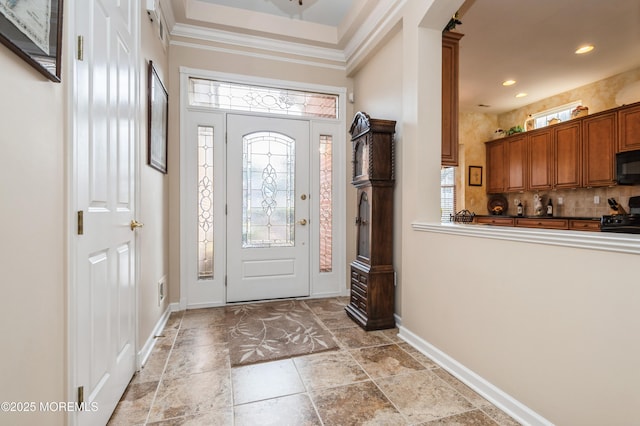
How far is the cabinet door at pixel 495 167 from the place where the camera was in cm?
576

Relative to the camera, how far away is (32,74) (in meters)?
0.96

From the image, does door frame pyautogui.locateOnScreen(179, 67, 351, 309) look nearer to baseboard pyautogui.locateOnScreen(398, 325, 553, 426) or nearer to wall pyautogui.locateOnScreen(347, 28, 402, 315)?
wall pyautogui.locateOnScreen(347, 28, 402, 315)

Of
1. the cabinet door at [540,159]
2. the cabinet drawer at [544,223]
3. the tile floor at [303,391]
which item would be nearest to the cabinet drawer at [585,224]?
the cabinet drawer at [544,223]

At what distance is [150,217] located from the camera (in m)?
2.38

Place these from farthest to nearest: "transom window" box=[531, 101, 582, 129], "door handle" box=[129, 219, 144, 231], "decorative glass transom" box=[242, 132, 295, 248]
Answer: "transom window" box=[531, 101, 582, 129] → "decorative glass transom" box=[242, 132, 295, 248] → "door handle" box=[129, 219, 144, 231]

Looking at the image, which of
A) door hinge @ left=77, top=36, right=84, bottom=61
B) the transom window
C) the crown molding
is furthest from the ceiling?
door hinge @ left=77, top=36, right=84, bottom=61

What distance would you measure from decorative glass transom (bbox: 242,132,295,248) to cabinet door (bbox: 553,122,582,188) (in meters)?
4.30

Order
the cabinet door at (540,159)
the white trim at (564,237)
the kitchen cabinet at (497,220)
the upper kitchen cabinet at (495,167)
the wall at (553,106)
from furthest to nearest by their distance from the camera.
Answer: the upper kitchen cabinet at (495,167) → the kitchen cabinet at (497,220) → the cabinet door at (540,159) → the wall at (553,106) → the white trim at (564,237)

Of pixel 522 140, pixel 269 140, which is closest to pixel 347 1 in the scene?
pixel 269 140

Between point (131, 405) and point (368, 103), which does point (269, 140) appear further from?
point (131, 405)

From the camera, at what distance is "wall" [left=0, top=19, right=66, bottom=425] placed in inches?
32.9

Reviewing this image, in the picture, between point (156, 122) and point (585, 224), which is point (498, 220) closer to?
point (585, 224)

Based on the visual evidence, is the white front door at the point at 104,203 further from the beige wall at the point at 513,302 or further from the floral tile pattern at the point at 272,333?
the beige wall at the point at 513,302

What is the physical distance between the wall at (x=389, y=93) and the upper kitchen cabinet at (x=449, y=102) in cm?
38
